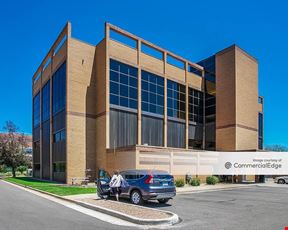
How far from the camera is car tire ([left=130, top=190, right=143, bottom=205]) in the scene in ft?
45.2

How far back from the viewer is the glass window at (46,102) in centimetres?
3938

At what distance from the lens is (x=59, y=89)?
34.3m

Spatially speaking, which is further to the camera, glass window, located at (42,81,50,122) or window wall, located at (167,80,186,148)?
glass window, located at (42,81,50,122)

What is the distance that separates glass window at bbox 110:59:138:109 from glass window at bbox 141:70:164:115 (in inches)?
59.3

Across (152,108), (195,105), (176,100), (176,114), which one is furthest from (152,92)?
(195,105)

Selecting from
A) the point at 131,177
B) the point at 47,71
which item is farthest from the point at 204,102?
the point at 131,177

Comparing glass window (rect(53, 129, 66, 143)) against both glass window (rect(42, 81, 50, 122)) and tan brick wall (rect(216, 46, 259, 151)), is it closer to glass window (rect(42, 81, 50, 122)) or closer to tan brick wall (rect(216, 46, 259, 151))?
glass window (rect(42, 81, 50, 122))

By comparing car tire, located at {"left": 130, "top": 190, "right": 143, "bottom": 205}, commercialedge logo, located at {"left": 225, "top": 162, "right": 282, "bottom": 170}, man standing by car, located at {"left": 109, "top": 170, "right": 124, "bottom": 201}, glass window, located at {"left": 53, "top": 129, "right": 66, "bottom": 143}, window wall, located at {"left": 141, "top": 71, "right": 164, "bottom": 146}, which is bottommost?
commercialedge logo, located at {"left": 225, "top": 162, "right": 282, "bottom": 170}

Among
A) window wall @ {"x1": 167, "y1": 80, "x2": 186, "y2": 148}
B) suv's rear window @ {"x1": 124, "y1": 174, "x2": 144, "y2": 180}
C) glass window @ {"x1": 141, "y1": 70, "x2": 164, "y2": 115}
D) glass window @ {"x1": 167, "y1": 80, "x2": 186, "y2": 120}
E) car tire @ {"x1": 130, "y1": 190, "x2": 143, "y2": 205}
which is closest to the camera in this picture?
car tire @ {"x1": 130, "y1": 190, "x2": 143, "y2": 205}

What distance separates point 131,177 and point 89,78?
65.5ft

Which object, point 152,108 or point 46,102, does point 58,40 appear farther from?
point 152,108

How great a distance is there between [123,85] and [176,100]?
383 inches

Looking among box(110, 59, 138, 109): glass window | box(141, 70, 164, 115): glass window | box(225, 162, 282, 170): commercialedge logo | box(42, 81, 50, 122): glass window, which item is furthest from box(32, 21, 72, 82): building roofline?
box(225, 162, 282, 170): commercialedge logo

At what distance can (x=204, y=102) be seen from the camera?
4456 cm
